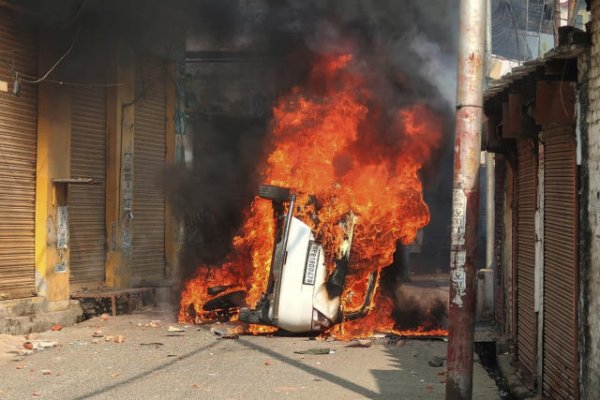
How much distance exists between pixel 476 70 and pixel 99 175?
10242mm

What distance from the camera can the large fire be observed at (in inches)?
488

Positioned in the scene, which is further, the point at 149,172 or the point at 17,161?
the point at 149,172

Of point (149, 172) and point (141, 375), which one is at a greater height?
point (149, 172)

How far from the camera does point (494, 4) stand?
39562mm

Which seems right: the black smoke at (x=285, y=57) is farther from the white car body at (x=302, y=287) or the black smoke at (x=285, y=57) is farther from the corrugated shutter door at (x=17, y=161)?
the white car body at (x=302, y=287)

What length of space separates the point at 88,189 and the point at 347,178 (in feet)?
17.0

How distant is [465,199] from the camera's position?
6688mm

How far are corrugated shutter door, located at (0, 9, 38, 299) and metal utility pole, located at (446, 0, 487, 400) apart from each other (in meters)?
8.25

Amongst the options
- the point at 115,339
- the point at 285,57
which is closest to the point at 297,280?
the point at 115,339

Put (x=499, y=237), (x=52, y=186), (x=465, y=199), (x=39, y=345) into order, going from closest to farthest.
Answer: (x=465, y=199), (x=39, y=345), (x=499, y=237), (x=52, y=186)

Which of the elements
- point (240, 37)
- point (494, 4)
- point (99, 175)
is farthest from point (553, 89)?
point (494, 4)

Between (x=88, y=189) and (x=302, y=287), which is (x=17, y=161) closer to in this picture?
(x=88, y=189)

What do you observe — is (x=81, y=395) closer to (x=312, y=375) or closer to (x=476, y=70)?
(x=312, y=375)

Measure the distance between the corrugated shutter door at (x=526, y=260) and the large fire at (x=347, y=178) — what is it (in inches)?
119
